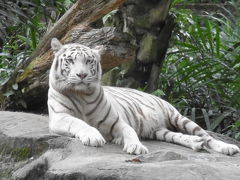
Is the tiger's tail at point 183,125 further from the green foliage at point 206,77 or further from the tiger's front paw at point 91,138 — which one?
the green foliage at point 206,77

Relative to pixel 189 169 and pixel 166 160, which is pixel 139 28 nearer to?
pixel 166 160

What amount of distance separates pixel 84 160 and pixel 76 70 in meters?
0.92

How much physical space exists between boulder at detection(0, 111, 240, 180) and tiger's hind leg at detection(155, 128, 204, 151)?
0.29ft

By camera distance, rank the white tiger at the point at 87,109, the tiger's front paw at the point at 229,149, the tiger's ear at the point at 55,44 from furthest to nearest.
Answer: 1. the tiger's ear at the point at 55,44
2. the tiger's front paw at the point at 229,149
3. the white tiger at the point at 87,109

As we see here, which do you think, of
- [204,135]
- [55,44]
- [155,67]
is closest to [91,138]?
[55,44]

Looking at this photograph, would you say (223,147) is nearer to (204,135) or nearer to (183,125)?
(204,135)

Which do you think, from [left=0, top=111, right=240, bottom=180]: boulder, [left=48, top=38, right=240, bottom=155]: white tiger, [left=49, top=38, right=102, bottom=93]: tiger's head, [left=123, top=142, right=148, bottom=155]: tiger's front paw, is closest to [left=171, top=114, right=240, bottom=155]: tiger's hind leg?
[left=48, top=38, right=240, bottom=155]: white tiger

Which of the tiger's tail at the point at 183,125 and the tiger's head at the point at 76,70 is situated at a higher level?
the tiger's head at the point at 76,70

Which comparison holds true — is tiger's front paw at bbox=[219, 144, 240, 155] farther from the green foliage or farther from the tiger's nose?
the green foliage

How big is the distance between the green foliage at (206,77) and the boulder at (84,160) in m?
2.17

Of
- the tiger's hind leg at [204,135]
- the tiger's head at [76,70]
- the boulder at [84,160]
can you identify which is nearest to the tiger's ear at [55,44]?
the tiger's head at [76,70]

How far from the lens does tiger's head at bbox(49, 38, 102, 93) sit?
4.36 m

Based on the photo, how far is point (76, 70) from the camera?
4.37m

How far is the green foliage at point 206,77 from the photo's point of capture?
685 cm
